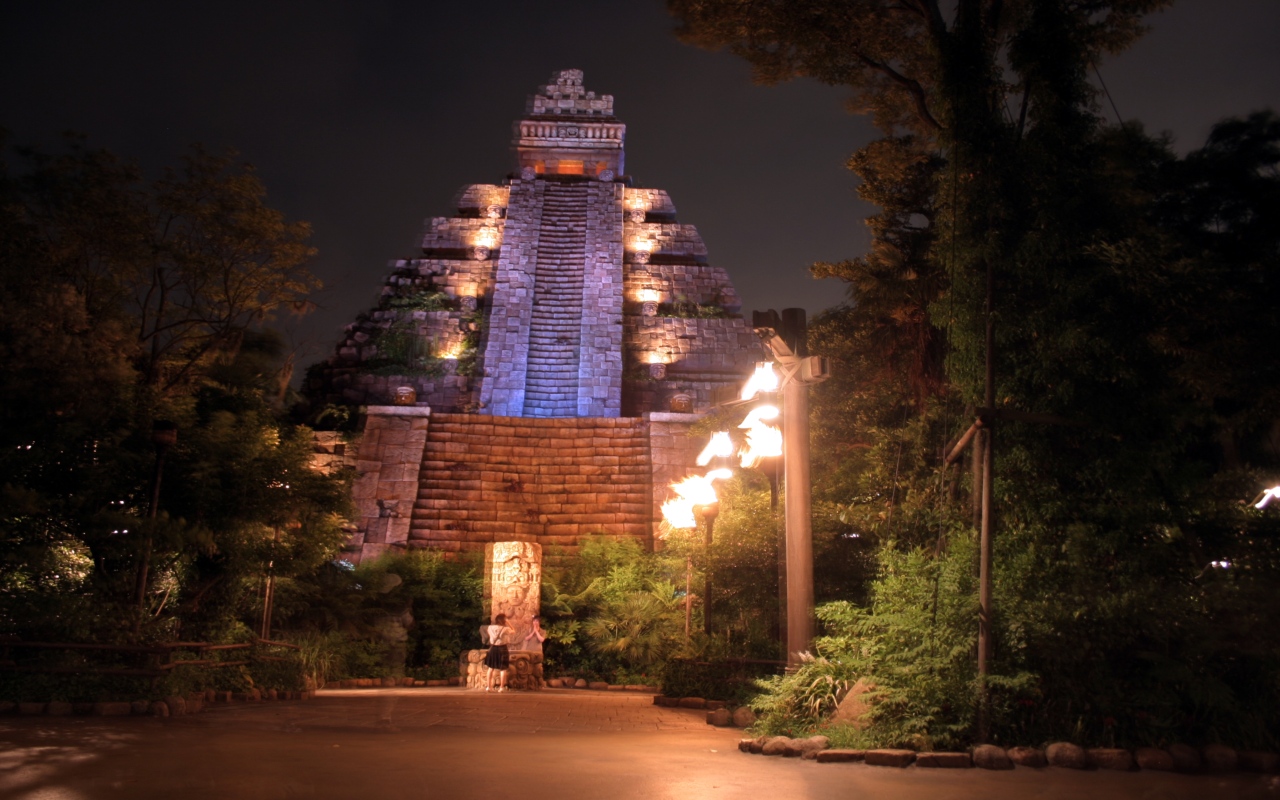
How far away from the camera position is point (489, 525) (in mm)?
17406

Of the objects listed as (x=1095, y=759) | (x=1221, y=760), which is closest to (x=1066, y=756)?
(x=1095, y=759)

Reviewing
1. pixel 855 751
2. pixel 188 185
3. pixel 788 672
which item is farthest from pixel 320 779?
pixel 188 185

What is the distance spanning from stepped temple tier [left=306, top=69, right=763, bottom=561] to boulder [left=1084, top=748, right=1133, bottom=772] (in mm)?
10921

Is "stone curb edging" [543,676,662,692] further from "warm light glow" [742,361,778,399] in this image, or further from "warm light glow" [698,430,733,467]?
"warm light glow" [742,361,778,399]

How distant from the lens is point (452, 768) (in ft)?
17.9

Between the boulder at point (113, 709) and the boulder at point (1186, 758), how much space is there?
813cm

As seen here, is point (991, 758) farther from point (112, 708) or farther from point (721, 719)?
point (112, 708)

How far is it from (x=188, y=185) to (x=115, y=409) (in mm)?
5915

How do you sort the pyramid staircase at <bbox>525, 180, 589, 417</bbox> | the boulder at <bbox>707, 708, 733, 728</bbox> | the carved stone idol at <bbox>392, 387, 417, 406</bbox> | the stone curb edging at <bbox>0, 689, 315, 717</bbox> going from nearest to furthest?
the stone curb edging at <bbox>0, 689, 315, 717</bbox> → the boulder at <bbox>707, 708, 733, 728</bbox> → the carved stone idol at <bbox>392, 387, 417, 406</bbox> → the pyramid staircase at <bbox>525, 180, 589, 417</bbox>

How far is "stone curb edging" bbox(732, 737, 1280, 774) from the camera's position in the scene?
557 cm

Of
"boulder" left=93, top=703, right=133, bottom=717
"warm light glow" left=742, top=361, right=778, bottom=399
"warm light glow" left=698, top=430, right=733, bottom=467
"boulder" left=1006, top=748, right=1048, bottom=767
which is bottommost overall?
"boulder" left=93, top=703, right=133, bottom=717

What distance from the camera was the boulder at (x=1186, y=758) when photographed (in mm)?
5551

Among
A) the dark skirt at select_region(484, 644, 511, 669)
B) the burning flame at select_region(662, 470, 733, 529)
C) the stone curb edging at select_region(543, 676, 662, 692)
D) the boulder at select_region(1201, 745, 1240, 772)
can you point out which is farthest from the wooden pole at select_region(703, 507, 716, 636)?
the boulder at select_region(1201, 745, 1240, 772)

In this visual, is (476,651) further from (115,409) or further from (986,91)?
(986,91)
